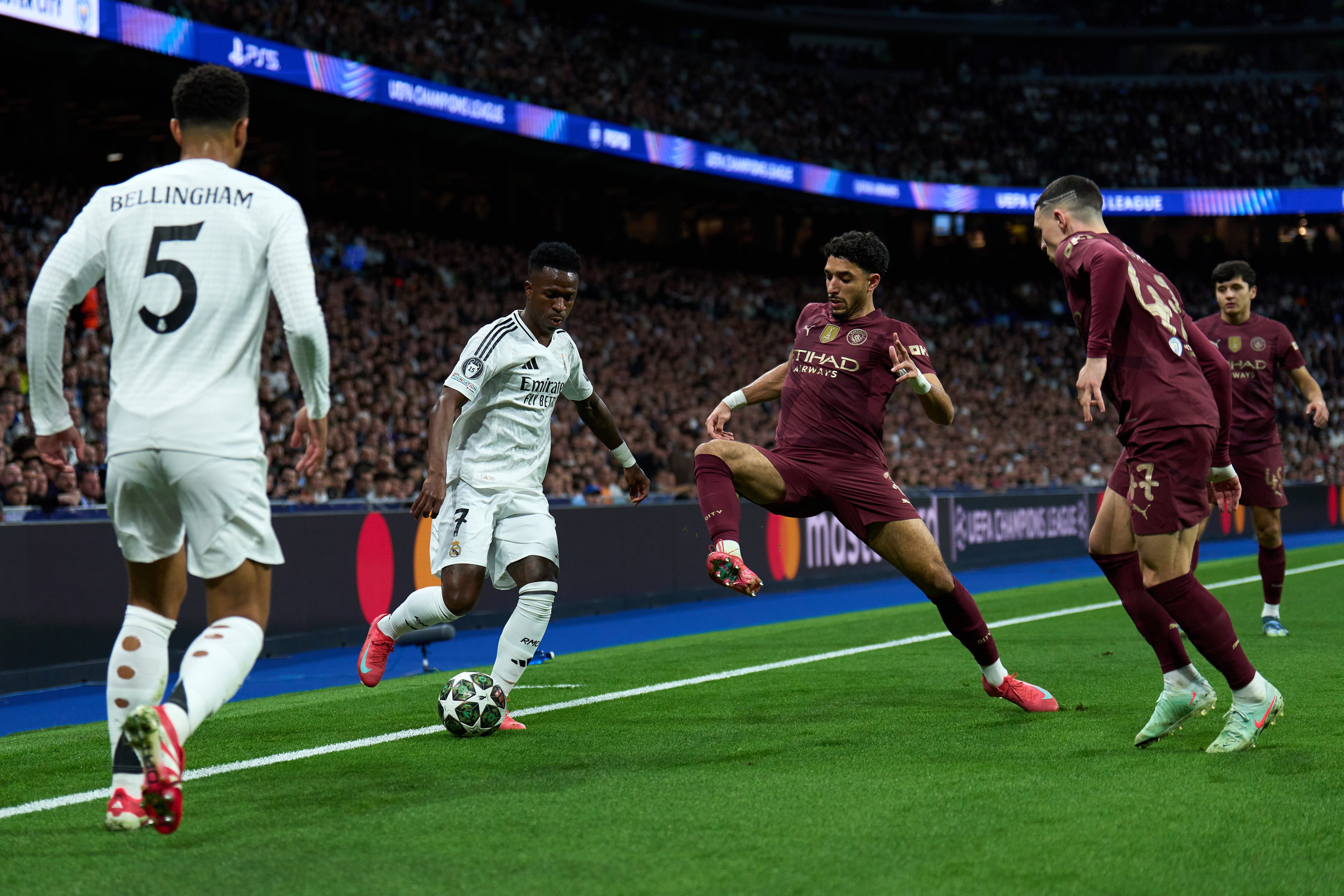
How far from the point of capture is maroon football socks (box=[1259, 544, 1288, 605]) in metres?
9.88

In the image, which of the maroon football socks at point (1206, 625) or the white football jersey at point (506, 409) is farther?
the white football jersey at point (506, 409)

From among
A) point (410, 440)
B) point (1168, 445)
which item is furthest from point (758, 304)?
point (1168, 445)

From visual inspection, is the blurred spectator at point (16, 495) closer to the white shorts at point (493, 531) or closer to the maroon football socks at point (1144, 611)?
the white shorts at point (493, 531)

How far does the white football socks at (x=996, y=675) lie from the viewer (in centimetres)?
636

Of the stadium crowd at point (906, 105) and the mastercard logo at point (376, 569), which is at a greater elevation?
the stadium crowd at point (906, 105)

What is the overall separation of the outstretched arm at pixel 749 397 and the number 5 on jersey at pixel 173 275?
3.29m

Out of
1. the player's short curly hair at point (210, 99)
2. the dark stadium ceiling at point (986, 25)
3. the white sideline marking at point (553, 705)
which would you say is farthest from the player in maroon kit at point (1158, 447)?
the dark stadium ceiling at point (986, 25)

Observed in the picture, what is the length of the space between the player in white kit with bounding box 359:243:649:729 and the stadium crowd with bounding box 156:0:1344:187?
18.3 metres

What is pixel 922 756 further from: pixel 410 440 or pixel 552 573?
pixel 410 440

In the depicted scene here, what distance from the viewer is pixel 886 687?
7434 millimetres

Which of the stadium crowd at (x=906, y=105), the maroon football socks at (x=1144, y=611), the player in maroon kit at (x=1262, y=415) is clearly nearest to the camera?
the maroon football socks at (x=1144, y=611)

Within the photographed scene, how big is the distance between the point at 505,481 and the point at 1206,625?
3128mm

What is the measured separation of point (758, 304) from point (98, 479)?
21.8 metres

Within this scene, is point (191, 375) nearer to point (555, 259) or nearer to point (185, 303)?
point (185, 303)
